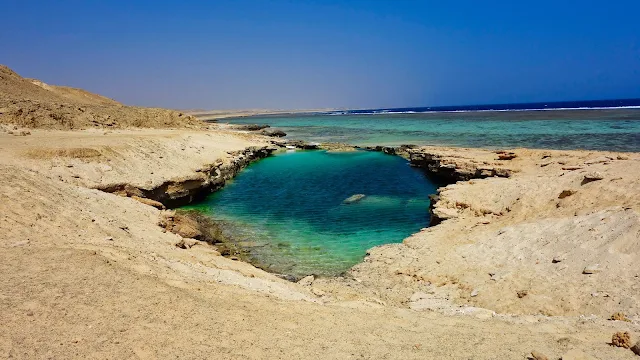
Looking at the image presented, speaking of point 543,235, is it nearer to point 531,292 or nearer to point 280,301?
point 531,292

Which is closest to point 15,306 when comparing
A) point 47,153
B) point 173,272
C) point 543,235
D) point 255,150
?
point 173,272

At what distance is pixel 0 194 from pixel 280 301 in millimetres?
6292

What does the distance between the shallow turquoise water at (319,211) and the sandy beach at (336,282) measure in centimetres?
148

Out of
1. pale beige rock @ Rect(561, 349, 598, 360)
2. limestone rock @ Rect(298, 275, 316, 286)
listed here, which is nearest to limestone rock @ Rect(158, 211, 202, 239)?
limestone rock @ Rect(298, 275, 316, 286)

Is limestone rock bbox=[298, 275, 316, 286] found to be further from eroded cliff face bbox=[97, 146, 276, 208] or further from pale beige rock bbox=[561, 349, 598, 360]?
eroded cliff face bbox=[97, 146, 276, 208]

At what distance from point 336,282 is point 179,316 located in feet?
15.9

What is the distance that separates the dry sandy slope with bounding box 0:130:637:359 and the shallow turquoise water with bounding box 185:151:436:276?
337 centimetres

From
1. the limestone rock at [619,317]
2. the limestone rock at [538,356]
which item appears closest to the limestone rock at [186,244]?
the limestone rock at [538,356]

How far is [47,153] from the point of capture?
1517cm

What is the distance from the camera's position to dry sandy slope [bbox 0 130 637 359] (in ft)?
13.8

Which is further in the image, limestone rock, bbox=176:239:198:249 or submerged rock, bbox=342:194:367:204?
submerged rock, bbox=342:194:367:204

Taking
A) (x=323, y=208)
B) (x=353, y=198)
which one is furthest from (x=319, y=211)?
(x=353, y=198)

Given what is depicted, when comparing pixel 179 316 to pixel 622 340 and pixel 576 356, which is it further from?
pixel 622 340

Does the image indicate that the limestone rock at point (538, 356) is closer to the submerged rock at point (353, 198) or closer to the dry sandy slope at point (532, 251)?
the dry sandy slope at point (532, 251)
